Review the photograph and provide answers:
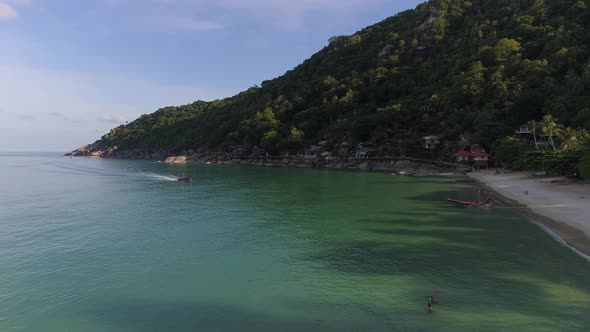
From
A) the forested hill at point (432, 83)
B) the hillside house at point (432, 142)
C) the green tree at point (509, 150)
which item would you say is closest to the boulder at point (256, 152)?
the forested hill at point (432, 83)

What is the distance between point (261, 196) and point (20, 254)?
32.6 m

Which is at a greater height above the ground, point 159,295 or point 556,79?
point 556,79

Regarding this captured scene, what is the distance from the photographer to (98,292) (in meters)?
18.5

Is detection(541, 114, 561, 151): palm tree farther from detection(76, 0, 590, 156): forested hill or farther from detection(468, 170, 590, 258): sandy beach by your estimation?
detection(468, 170, 590, 258): sandy beach

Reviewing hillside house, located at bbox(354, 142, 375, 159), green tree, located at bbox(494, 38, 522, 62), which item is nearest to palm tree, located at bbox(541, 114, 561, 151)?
hillside house, located at bbox(354, 142, 375, 159)

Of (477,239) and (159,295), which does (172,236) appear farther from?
(477,239)

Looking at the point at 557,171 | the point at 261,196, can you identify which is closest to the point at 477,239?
the point at 261,196

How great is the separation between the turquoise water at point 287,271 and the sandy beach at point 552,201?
74.5 inches

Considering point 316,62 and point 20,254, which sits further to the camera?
point 316,62

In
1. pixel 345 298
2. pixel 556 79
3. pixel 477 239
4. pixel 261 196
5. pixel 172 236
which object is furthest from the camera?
pixel 556 79

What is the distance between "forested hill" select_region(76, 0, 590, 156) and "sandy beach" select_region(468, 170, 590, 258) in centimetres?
2456

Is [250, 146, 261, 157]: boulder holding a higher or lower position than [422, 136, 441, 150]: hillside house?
lower

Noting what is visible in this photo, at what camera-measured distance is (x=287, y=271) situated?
70.2ft

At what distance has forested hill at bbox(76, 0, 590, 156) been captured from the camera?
9238cm
